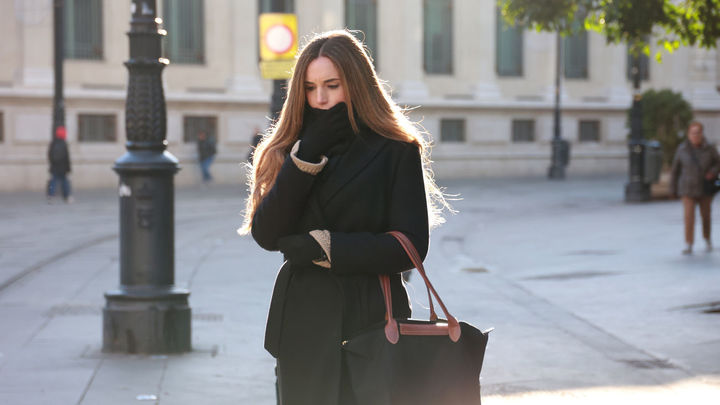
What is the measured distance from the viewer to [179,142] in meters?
29.5

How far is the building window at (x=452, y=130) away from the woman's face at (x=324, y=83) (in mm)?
30714

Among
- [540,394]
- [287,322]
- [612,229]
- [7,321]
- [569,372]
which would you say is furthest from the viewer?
[612,229]

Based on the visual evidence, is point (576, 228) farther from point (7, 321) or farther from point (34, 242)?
point (7, 321)

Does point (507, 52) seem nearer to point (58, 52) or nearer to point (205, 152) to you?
point (205, 152)

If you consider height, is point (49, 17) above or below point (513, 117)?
above

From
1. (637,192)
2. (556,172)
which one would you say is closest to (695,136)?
(637,192)

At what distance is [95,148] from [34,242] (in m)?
14.4

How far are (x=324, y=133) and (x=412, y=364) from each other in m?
0.73

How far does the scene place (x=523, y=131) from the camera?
115 ft

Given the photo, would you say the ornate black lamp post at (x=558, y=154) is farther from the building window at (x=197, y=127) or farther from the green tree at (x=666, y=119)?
the building window at (x=197, y=127)

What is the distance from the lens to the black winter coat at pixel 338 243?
3143 mm

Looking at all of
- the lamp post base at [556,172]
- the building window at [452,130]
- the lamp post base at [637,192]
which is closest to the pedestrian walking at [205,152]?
the building window at [452,130]

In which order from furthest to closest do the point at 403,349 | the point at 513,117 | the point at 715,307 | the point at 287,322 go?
the point at 513,117 → the point at 715,307 → the point at 287,322 → the point at 403,349

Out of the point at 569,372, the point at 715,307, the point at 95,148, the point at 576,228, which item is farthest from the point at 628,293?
the point at 95,148
